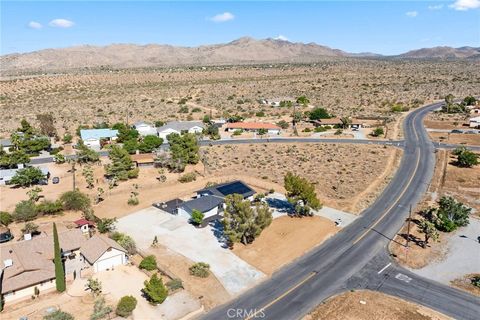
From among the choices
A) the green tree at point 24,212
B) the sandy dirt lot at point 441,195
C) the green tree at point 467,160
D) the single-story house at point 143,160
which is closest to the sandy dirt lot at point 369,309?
the sandy dirt lot at point 441,195

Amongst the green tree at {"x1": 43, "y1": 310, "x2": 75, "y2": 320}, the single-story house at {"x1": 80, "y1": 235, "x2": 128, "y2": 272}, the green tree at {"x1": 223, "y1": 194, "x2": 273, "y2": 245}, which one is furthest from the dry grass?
the green tree at {"x1": 43, "y1": 310, "x2": 75, "y2": 320}

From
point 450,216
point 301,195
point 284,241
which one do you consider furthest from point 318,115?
point 284,241

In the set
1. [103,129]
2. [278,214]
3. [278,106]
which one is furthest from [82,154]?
[278,106]

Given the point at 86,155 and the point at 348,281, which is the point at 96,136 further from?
the point at 348,281

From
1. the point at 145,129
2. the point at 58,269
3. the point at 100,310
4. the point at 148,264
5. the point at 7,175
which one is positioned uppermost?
the point at 145,129

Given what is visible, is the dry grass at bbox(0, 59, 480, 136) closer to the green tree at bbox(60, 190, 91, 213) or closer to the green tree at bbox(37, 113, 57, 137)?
the green tree at bbox(37, 113, 57, 137)

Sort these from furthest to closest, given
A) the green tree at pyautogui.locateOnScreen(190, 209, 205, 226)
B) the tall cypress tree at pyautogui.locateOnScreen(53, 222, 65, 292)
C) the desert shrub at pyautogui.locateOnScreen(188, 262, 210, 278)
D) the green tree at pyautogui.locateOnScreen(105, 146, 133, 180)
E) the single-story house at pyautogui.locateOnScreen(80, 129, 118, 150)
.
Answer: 1. the single-story house at pyautogui.locateOnScreen(80, 129, 118, 150)
2. the green tree at pyautogui.locateOnScreen(105, 146, 133, 180)
3. the green tree at pyautogui.locateOnScreen(190, 209, 205, 226)
4. the desert shrub at pyautogui.locateOnScreen(188, 262, 210, 278)
5. the tall cypress tree at pyautogui.locateOnScreen(53, 222, 65, 292)

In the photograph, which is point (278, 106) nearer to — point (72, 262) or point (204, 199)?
point (204, 199)
